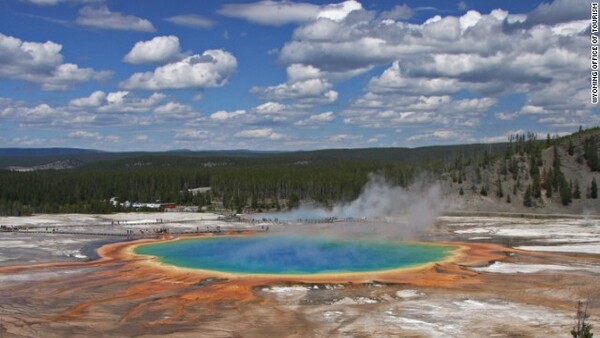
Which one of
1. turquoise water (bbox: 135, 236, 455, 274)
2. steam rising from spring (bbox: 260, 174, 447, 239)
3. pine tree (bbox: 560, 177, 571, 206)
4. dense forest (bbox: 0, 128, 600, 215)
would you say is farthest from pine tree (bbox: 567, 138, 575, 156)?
turquoise water (bbox: 135, 236, 455, 274)

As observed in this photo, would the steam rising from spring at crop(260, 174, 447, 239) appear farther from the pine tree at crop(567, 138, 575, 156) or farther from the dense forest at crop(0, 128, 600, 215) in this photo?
the pine tree at crop(567, 138, 575, 156)

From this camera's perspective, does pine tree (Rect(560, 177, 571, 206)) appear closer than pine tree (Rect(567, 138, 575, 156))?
Yes

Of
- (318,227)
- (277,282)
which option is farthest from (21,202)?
(277,282)

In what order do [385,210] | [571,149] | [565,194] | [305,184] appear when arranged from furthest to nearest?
[305,184] → [571,149] → [385,210] → [565,194]

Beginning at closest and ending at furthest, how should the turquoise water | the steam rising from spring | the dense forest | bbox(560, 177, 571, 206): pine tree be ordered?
the turquoise water < the steam rising from spring < bbox(560, 177, 571, 206): pine tree < the dense forest

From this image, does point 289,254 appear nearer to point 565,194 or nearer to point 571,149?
point 565,194

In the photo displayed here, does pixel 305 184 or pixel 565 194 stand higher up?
pixel 305 184

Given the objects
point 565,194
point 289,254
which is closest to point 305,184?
point 565,194
